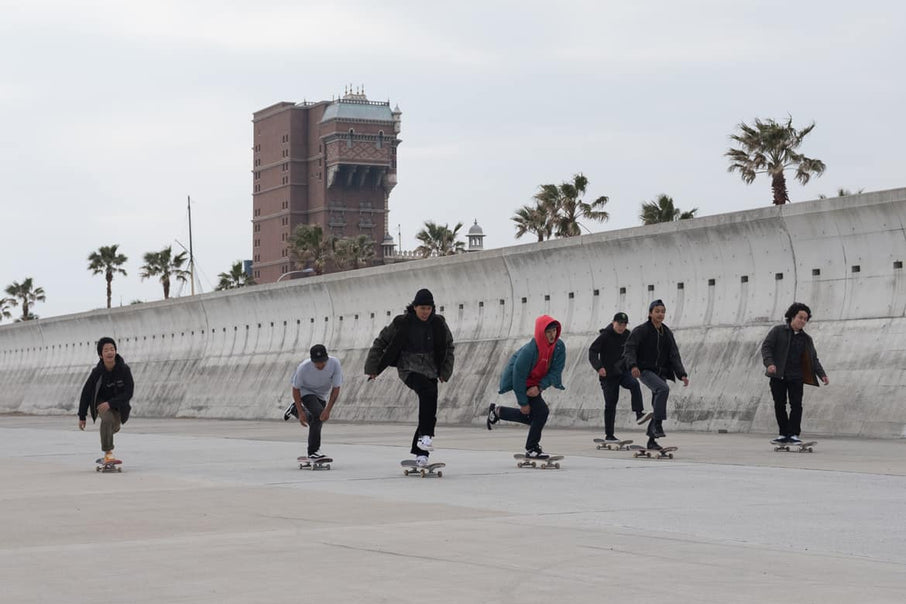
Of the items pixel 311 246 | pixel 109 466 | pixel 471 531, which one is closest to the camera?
pixel 471 531

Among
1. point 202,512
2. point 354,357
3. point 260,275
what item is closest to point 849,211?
point 202,512

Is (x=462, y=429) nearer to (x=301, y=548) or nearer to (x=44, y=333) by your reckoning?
(x=301, y=548)

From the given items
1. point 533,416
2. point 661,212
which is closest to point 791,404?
point 533,416

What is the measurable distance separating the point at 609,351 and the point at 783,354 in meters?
2.32

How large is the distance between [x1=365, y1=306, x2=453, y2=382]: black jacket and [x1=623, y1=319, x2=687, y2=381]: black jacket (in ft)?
10.0

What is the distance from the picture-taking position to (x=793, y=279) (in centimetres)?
2119

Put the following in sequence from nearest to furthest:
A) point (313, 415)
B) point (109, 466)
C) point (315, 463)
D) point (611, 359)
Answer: point (315, 463) → point (109, 466) → point (313, 415) → point (611, 359)

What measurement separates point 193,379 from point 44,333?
1957 cm

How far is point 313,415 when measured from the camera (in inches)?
589

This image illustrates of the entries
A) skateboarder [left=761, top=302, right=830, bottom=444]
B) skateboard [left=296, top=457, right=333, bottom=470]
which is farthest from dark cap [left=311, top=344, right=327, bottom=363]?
skateboarder [left=761, top=302, right=830, bottom=444]

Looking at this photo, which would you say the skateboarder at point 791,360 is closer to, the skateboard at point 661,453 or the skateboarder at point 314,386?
the skateboard at point 661,453

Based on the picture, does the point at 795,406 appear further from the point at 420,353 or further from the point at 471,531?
the point at 471,531

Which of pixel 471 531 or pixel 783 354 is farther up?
pixel 783 354

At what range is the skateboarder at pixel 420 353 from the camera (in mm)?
13156
